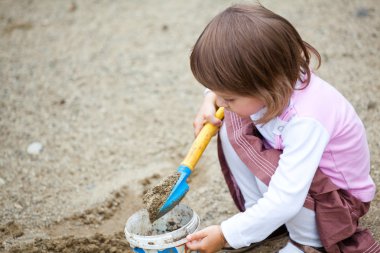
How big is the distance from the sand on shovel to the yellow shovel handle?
0.13 m

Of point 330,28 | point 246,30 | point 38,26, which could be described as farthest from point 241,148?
point 38,26

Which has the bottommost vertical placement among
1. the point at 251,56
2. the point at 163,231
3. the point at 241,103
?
the point at 163,231

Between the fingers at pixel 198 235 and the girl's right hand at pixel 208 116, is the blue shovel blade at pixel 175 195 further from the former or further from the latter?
the girl's right hand at pixel 208 116

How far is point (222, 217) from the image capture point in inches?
87.3

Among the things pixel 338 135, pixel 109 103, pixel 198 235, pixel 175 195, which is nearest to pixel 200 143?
pixel 175 195

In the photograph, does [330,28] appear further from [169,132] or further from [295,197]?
[295,197]

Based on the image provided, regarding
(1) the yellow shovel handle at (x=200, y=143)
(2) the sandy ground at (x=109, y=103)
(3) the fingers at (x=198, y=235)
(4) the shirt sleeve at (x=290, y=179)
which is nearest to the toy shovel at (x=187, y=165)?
(1) the yellow shovel handle at (x=200, y=143)

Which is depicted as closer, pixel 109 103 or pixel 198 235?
pixel 198 235

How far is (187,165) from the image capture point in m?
1.79

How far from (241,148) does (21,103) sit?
2.15 m

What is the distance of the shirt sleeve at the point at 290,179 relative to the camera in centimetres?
150

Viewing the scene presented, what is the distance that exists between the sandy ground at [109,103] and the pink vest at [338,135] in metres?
0.39

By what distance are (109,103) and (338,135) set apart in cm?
204

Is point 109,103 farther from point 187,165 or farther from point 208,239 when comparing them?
point 208,239
